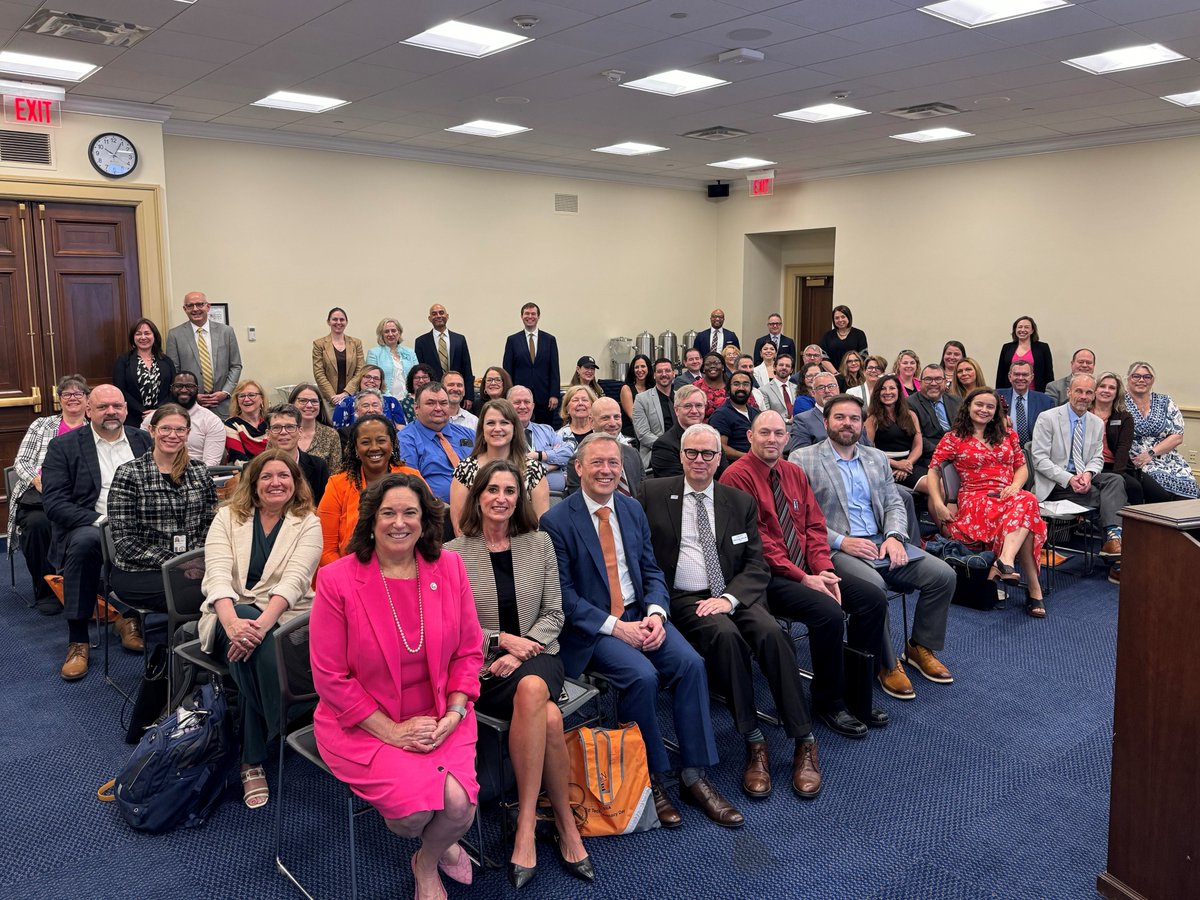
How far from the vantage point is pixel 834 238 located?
12164 mm

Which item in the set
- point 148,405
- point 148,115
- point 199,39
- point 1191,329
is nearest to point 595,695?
point 199,39

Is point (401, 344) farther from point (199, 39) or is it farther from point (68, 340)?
point (199, 39)

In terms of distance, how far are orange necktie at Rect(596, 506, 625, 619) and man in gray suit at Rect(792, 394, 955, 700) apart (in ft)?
3.98

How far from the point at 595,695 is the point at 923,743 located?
1500mm

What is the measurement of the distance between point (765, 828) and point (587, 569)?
3.58 feet

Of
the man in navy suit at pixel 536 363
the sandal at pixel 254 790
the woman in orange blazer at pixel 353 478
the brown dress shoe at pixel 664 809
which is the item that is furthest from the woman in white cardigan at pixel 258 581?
the man in navy suit at pixel 536 363

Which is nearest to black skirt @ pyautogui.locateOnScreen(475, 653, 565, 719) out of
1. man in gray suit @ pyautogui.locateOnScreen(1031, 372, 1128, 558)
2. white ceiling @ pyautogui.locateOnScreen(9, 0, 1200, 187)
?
white ceiling @ pyautogui.locateOnScreen(9, 0, 1200, 187)

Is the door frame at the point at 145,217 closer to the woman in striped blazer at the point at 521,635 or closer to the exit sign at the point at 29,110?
the exit sign at the point at 29,110

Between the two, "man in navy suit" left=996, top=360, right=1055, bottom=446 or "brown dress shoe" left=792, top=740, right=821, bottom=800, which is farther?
"man in navy suit" left=996, top=360, right=1055, bottom=446

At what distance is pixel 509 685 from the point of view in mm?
2906

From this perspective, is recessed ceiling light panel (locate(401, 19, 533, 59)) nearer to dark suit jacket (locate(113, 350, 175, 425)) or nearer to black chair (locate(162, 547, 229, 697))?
dark suit jacket (locate(113, 350, 175, 425))

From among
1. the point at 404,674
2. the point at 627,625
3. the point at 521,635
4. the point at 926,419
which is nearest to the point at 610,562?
the point at 627,625

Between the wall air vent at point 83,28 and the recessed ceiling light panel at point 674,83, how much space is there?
3.30 meters

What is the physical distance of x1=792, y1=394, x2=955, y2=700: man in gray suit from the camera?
13.6 ft
